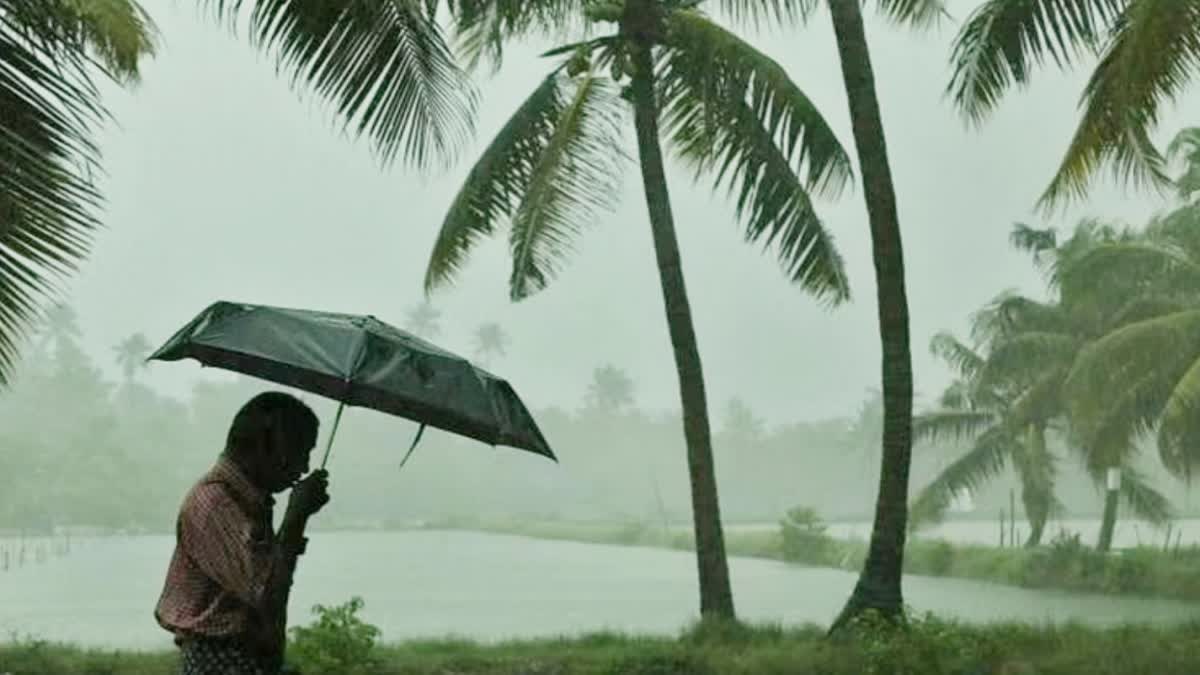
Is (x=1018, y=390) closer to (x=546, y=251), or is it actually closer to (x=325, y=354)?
(x=546, y=251)

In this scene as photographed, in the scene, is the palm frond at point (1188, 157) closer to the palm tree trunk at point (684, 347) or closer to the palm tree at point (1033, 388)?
the palm tree at point (1033, 388)

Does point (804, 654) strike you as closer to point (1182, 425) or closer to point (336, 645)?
point (336, 645)

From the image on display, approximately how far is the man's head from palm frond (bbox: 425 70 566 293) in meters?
8.59

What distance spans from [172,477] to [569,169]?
46.4 metres

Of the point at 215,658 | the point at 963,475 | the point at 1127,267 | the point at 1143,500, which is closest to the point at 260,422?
the point at 215,658

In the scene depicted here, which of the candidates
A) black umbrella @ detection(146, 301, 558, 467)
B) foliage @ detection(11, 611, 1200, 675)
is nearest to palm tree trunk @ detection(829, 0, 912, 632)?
foliage @ detection(11, 611, 1200, 675)

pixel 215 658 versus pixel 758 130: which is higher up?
pixel 758 130

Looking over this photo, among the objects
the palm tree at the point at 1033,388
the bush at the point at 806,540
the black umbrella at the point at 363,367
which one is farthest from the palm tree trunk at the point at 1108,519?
the black umbrella at the point at 363,367

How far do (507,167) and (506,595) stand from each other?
13.9 metres

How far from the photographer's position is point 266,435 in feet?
10.4

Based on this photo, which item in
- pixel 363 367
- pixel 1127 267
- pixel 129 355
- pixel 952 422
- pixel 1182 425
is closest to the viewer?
pixel 363 367

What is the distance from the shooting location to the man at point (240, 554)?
10.2 ft

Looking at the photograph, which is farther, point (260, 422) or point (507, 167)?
point (507, 167)

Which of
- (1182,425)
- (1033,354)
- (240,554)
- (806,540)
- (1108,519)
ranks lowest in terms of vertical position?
(240,554)
